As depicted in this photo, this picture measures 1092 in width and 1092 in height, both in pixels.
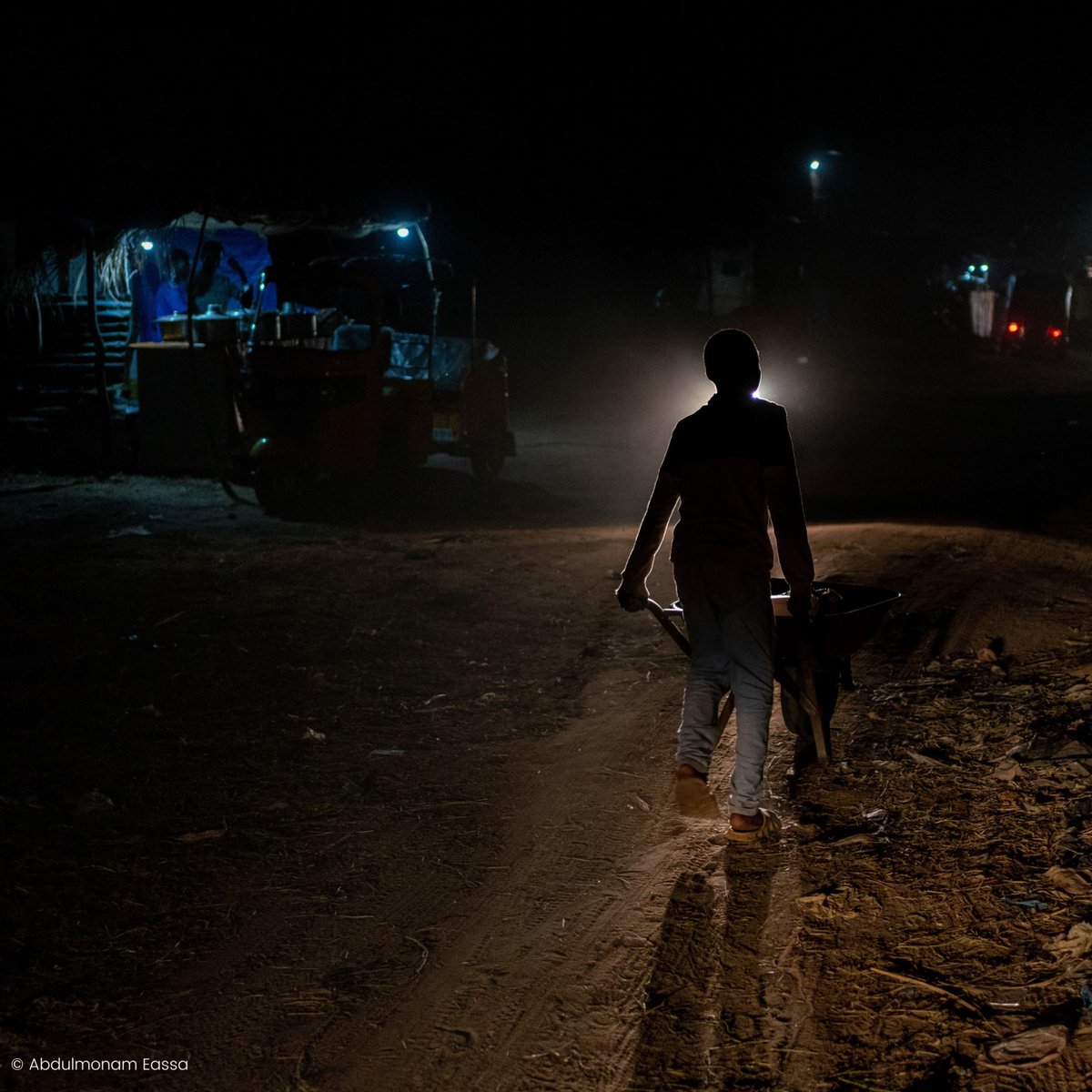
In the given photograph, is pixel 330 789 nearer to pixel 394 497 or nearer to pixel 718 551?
pixel 718 551

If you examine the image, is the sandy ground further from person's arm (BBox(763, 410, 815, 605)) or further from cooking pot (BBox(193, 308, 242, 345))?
cooking pot (BBox(193, 308, 242, 345))

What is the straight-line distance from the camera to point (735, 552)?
159 inches

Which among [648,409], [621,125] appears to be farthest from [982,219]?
[648,409]

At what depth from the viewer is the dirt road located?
10.1 feet

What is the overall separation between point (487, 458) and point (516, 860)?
1050cm

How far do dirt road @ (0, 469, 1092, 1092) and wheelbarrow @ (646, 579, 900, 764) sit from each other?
347 millimetres

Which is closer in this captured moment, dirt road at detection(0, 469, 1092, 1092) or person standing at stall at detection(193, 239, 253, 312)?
dirt road at detection(0, 469, 1092, 1092)

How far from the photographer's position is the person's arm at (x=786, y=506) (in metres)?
4.01

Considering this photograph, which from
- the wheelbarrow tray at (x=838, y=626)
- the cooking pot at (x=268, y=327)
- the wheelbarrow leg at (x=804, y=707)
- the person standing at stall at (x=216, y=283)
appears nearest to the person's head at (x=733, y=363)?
the wheelbarrow tray at (x=838, y=626)

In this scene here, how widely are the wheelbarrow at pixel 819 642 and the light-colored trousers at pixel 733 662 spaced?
0.12m

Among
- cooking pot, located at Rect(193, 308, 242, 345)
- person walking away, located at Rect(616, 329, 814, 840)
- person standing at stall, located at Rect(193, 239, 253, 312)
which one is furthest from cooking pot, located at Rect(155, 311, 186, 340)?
person walking away, located at Rect(616, 329, 814, 840)

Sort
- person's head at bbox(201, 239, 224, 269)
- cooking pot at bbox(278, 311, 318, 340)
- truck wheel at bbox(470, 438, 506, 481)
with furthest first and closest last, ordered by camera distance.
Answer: person's head at bbox(201, 239, 224, 269) < truck wheel at bbox(470, 438, 506, 481) < cooking pot at bbox(278, 311, 318, 340)

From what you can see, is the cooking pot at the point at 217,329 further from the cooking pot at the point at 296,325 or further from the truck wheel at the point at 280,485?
the truck wheel at the point at 280,485

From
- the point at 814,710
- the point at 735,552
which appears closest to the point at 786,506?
the point at 735,552
